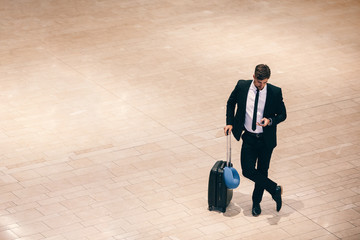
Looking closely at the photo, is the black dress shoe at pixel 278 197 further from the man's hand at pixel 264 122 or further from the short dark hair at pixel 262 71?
the short dark hair at pixel 262 71

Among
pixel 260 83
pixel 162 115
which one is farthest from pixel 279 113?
pixel 162 115

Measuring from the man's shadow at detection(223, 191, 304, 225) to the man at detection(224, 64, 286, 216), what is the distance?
0.36 meters

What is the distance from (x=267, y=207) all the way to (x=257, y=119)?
1.24 meters

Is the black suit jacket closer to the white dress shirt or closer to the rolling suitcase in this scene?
the white dress shirt

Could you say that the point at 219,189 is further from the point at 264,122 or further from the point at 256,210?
the point at 264,122

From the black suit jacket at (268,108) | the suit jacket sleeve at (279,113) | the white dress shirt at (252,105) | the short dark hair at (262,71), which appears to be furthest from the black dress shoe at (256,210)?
the short dark hair at (262,71)

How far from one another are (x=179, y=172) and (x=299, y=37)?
6196 millimetres

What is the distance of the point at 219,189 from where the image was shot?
924 cm

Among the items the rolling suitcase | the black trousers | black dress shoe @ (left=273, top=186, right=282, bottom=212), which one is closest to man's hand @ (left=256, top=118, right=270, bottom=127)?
the black trousers

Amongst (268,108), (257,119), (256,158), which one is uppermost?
(268,108)

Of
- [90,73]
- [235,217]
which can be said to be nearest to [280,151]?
[235,217]

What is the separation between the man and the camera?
8.80m

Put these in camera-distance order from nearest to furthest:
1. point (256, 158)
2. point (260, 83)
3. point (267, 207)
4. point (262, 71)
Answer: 1. point (262, 71)
2. point (260, 83)
3. point (256, 158)
4. point (267, 207)

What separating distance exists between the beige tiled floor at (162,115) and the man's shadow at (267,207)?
2cm
